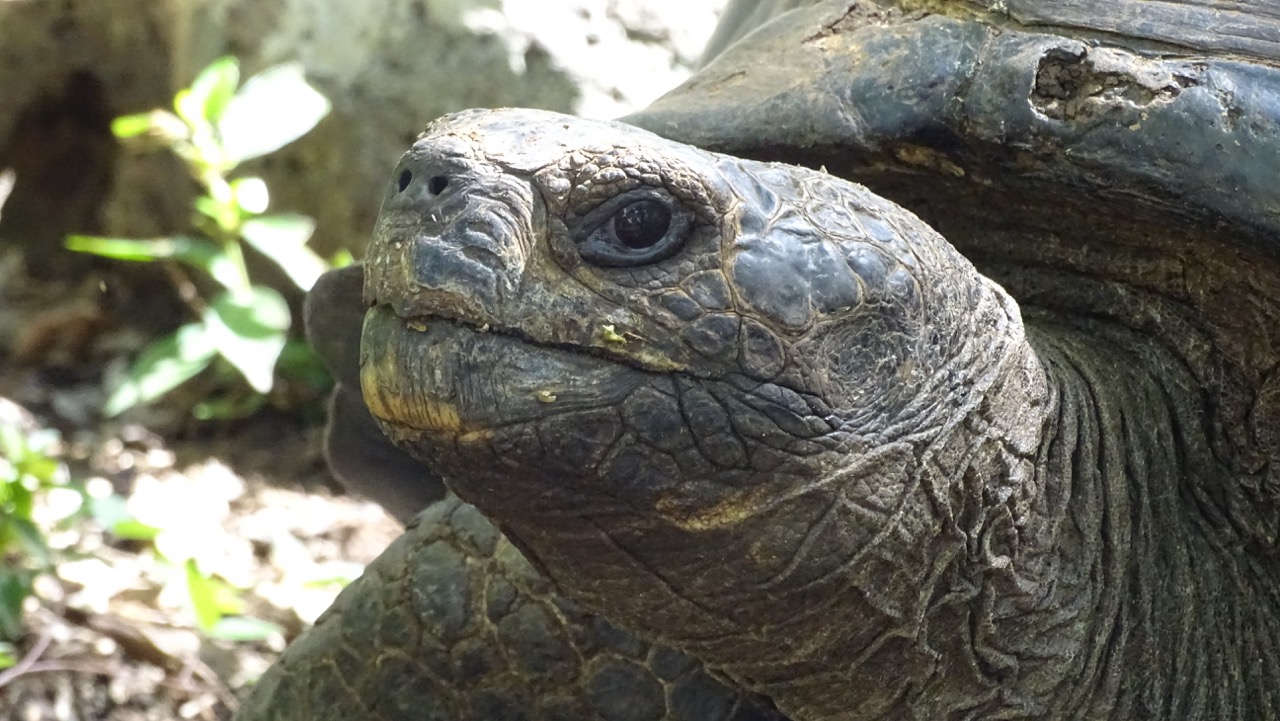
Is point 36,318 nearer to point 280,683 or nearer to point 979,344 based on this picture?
point 280,683

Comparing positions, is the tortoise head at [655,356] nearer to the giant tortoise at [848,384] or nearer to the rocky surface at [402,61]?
the giant tortoise at [848,384]

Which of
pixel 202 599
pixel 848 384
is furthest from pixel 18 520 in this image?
pixel 848 384

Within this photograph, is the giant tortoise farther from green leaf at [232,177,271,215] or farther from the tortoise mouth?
green leaf at [232,177,271,215]

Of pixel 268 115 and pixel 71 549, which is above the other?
pixel 268 115

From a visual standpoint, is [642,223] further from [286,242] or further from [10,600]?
[286,242]

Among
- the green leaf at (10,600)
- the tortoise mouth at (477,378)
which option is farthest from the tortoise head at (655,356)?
the green leaf at (10,600)

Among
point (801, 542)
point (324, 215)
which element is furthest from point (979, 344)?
point (324, 215)

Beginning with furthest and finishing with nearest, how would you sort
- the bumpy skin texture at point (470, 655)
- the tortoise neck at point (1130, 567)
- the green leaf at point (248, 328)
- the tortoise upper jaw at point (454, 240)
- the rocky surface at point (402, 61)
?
the rocky surface at point (402, 61)
the green leaf at point (248, 328)
the bumpy skin texture at point (470, 655)
the tortoise neck at point (1130, 567)
the tortoise upper jaw at point (454, 240)

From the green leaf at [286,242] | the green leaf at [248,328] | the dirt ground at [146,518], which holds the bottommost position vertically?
the dirt ground at [146,518]
